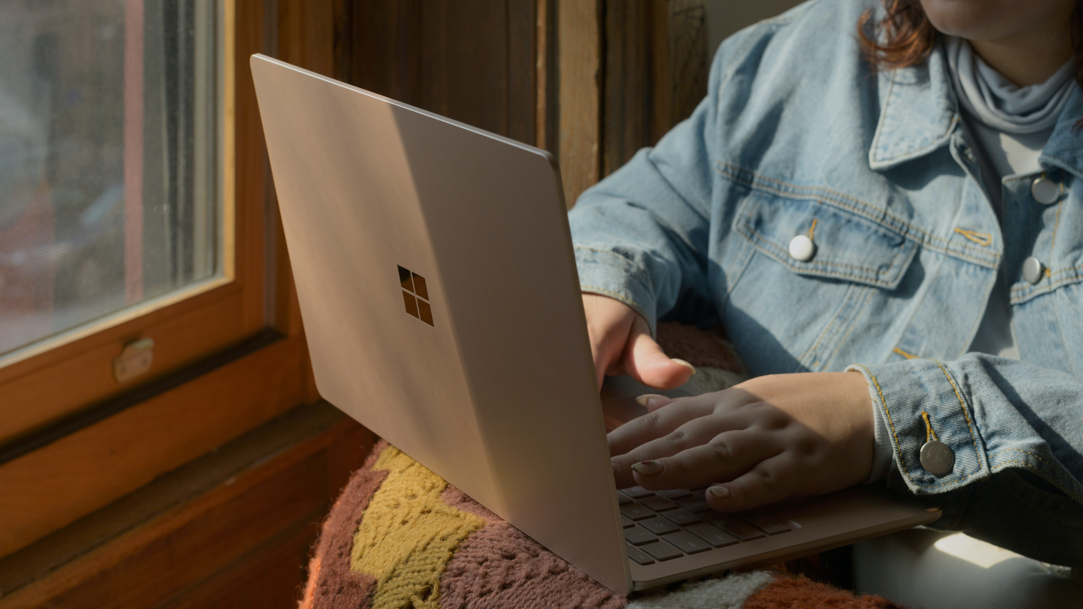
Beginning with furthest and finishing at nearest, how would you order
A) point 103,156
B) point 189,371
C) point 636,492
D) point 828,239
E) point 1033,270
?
point 189,371 < point 103,156 < point 828,239 < point 1033,270 < point 636,492

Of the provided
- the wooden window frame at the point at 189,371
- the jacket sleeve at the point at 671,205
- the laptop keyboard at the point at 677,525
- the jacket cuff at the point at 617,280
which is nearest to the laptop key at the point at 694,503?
the laptop keyboard at the point at 677,525

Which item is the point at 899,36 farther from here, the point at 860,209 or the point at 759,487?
the point at 759,487

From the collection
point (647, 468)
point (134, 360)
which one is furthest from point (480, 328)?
point (134, 360)

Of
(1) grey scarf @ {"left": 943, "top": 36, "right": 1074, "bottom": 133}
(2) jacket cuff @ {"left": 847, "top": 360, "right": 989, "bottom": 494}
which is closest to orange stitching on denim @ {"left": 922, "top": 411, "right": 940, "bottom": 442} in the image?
(2) jacket cuff @ {"left": 847, "top": 360, "right": 989, "bottom": 494}

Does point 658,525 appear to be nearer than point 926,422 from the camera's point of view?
Yes

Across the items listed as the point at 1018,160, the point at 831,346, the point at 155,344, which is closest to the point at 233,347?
the point at 155,344

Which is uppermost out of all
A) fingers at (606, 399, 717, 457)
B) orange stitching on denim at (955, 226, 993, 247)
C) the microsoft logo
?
the microsoft logo

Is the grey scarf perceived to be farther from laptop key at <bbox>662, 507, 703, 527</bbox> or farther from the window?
the window

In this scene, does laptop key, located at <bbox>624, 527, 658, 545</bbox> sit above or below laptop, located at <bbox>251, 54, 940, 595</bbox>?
below

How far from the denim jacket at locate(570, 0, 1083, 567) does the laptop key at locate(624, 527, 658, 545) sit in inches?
8.3

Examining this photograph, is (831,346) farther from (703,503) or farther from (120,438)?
(120,438)

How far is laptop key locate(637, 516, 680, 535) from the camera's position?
0.50 meters

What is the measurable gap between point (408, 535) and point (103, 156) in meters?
0.68

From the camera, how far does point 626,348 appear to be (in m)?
0.73
